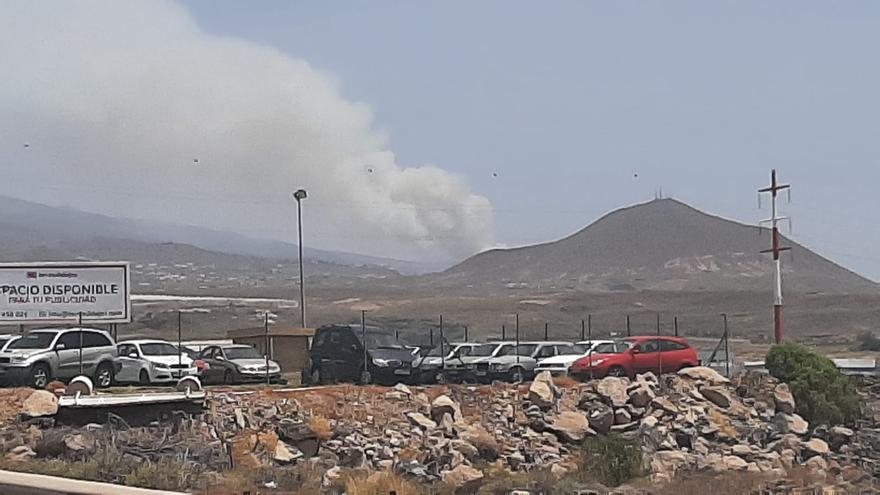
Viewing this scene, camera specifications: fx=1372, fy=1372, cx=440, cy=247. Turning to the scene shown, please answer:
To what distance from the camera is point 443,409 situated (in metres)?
36.2

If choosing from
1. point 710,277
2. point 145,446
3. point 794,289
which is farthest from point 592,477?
point 710,277

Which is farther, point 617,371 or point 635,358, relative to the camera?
point 635,358

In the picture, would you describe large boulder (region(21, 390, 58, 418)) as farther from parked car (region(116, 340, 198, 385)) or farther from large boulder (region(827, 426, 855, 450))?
large boulder (region(827, 426, 855, 450))

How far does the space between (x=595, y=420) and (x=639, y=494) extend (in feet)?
67.3

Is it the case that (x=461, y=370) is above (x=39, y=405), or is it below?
below

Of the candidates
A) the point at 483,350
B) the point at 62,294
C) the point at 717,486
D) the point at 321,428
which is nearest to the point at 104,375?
the point at 62,294

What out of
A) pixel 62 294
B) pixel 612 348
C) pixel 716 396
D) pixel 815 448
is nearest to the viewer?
pixel 815 448

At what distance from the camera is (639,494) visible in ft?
56.9

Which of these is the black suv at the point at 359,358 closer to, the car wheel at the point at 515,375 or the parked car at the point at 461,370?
the parked car at the point at 461,370

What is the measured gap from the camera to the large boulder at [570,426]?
36.8m

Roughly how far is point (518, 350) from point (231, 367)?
972cm

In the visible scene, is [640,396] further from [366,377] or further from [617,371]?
[366,377]

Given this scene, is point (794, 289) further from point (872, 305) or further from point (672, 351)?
point (672, 351)

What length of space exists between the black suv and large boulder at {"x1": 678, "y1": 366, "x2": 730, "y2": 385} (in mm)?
8943
